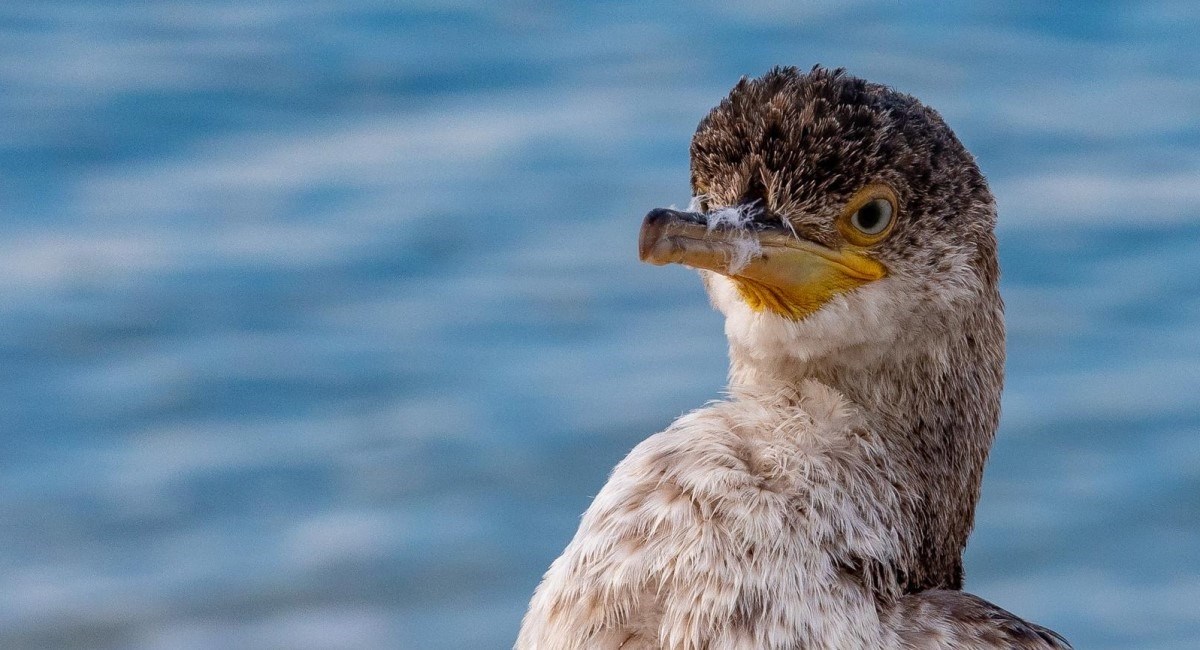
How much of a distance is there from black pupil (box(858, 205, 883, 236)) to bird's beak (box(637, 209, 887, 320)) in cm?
6

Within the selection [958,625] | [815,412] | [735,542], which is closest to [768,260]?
[815,412]

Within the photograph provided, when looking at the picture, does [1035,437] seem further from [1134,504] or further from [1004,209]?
[1004,209]

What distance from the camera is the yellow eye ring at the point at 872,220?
3.94m

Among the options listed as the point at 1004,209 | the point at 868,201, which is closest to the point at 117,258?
the point at 1004,209

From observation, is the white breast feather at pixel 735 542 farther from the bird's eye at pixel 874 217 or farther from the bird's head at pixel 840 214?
the bird's eye at pixel 874 217

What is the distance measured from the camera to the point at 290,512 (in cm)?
758

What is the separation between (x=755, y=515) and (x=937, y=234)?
688mm

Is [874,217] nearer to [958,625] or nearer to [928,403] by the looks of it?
[928,403]

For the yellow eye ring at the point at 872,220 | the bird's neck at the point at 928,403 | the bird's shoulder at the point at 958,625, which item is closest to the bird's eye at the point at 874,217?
the yellow eye ring at the point at 872,220

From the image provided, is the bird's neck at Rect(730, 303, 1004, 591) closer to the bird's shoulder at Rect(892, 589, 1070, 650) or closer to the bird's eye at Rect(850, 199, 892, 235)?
the bird's shoulder at Rect(892, 589, 1070, 650)

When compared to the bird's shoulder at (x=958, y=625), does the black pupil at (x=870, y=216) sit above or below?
above

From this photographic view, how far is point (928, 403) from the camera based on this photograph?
4023 millimetres

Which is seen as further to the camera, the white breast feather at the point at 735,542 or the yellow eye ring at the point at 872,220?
the yellow eye ring at the point at 872,220

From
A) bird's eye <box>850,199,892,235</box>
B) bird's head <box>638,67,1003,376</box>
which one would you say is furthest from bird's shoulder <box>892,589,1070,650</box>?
bird's eye <box>850,199,892,235</box>
